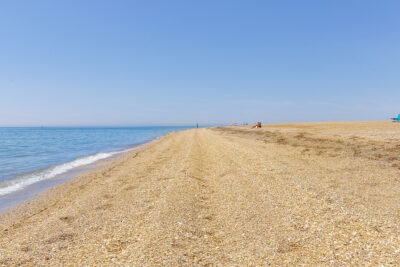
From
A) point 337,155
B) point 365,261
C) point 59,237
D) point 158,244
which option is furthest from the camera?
point 337,155

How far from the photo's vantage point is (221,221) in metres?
4.30

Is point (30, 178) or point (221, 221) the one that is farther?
point (30, 178)

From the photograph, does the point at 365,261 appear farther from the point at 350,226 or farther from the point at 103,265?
the point at 103,265

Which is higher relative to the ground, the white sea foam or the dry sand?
the dry sand

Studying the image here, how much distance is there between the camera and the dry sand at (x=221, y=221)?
314 centimetres

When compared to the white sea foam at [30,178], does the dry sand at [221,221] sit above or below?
above

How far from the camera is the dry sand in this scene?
3.14 m

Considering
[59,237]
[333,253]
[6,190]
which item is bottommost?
[6,190]

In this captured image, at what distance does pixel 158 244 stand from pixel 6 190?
30.1 feet

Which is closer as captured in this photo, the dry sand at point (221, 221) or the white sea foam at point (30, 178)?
the dry sand at point (221, 221)

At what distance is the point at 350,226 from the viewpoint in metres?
3.61

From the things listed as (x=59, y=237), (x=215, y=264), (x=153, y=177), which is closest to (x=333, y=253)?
(x=215, y=264)

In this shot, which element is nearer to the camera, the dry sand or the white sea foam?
the dry sand

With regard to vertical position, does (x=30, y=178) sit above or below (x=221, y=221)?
below
